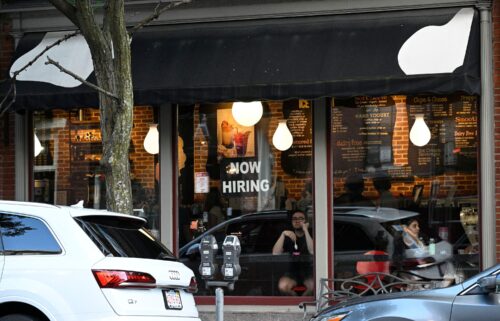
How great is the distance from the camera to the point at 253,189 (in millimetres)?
11750

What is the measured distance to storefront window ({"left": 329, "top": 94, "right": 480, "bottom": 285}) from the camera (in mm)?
11070

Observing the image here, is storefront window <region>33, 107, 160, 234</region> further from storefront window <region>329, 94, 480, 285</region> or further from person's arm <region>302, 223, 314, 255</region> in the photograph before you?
storefront window <region>329, 94, 480, 285</region>

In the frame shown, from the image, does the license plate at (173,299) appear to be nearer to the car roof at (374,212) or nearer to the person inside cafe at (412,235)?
the car roof at (374,212)

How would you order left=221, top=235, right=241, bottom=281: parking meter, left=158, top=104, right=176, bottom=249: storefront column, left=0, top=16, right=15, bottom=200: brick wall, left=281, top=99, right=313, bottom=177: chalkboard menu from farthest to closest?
left=0, top=16, right=15, bottom=200: brick wall
left=158, top=104, right=176, bottom=249: storefront column
left=281, top=99, right=313, bottom=177: chalkboard menu
left=221, top=235, right=241, bottom=281: parking meter

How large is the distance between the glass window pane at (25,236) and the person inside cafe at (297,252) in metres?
4.88

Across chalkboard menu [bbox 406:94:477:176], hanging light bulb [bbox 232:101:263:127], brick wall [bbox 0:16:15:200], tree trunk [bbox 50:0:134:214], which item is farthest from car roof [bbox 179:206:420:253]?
brick wall [bbox 0:16:15:200]

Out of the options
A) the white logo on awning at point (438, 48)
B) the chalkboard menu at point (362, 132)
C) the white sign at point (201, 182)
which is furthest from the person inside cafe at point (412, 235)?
the white sign at point (201, 182)

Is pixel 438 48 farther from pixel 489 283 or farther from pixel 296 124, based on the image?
pixel 489 283

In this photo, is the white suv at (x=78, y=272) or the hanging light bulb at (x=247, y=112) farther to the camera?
the hanging light bulb at (x=247, y=112)

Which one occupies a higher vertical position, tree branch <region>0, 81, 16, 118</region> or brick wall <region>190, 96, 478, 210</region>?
tree branch <region>0, 81, 16, 118</region>

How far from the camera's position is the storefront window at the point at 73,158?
1219 centimetres

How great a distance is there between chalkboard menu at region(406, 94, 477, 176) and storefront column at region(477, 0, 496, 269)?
0.36 meters

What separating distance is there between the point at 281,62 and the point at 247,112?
116 cm

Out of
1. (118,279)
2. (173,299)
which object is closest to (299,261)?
(173,299)
